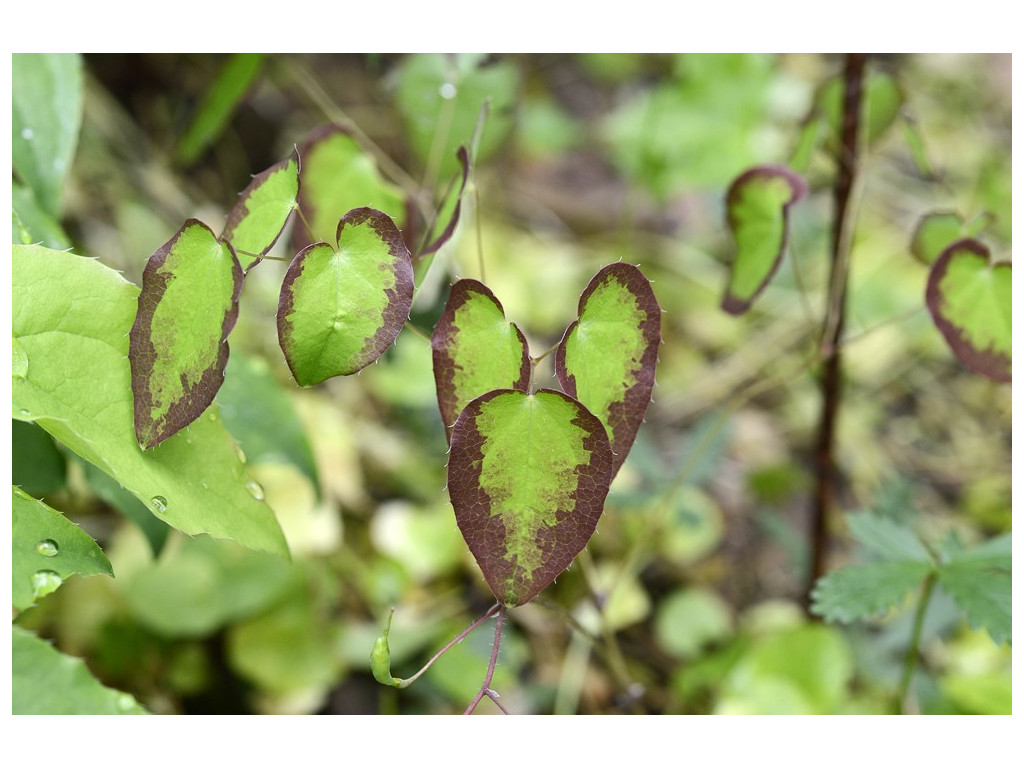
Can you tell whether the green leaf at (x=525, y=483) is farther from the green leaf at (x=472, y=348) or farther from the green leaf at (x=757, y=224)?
the green leaf at (x=757, y=224)

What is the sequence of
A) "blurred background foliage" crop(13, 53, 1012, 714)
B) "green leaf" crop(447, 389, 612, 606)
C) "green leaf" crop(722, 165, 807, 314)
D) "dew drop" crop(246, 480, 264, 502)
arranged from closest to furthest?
"green leaf" crop(447, 389, 612, 606), "dew drop" crop(246, 480, 264, 502), "green leaf" crop(722, 165, 807, 314), "blurred background foliage" crop(13, 53, 1012, 714)

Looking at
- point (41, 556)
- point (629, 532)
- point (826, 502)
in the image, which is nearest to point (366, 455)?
point (629, 532)

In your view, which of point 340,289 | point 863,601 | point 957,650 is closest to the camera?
point 340,289

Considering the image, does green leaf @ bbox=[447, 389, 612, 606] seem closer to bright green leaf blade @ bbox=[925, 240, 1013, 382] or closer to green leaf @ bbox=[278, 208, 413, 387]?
green leaf @ bbox=[278, 208, 413, 387]

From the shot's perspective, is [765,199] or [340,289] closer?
[340,289]

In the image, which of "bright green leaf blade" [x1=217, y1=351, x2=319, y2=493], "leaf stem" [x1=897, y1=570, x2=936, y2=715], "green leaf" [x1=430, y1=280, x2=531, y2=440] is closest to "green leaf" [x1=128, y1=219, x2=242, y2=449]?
"green leaf" [x1=430, y1=280, x2=531, y2=440]

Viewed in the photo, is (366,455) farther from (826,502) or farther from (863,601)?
(863,601)

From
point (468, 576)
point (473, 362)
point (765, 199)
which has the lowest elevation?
point (468, 576)
